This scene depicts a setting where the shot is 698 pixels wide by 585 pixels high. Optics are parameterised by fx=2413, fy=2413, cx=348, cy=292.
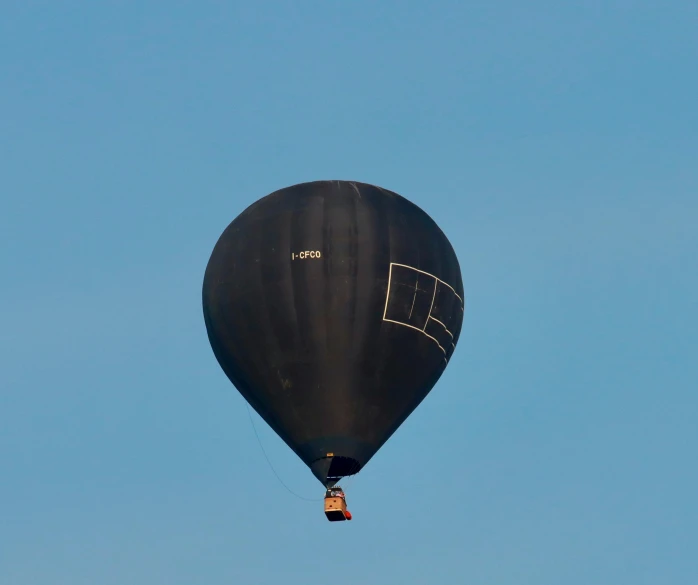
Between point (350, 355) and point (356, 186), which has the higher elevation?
point (356, 186)

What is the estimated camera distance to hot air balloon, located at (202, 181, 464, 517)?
53938 mm

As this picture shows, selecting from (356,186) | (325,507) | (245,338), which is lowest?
(325,507)

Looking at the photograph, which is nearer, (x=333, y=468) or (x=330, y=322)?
(x=330, y=322)

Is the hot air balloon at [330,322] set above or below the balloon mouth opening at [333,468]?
above

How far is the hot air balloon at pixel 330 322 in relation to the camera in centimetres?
5394

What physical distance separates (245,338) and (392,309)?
3.37 meters

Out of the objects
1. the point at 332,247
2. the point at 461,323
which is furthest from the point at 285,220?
the point at 461,323

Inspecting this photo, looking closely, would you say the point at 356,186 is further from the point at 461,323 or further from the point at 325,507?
the point at 325,507

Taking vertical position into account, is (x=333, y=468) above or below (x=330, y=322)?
below

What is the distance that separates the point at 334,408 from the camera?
53.9 metres

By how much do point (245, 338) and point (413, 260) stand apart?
4211mm

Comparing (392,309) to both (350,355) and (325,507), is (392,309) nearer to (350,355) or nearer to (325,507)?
(350,355)

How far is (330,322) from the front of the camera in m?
53.9

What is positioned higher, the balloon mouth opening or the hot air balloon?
the hot air balloon
